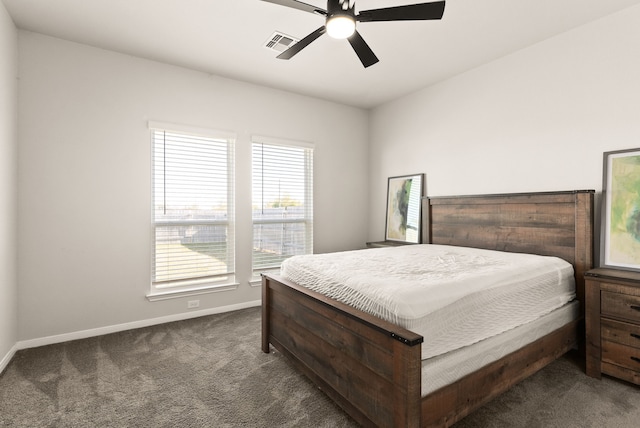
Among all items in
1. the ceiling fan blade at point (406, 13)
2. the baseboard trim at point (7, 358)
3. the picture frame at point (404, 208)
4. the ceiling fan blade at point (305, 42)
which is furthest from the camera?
the picture frame at point (404, 208)

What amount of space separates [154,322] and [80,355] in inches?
29.7

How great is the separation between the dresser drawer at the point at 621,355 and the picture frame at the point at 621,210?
2.00 feet

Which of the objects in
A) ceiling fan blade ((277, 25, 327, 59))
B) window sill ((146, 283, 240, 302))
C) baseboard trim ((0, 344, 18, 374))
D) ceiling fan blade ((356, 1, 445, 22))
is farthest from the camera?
window sill ((146, 283, 240, 302))

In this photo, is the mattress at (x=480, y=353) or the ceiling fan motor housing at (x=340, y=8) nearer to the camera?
the mattress at (x=480, y=353)

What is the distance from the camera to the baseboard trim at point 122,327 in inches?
112

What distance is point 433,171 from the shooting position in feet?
13.4

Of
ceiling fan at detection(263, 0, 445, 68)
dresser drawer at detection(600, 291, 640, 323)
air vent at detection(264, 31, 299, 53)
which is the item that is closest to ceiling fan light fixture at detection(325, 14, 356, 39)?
ceiling fan at detection(263, 0, 445, 68)

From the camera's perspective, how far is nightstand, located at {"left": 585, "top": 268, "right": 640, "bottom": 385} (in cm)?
213

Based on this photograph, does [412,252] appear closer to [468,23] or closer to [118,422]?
[468,23]

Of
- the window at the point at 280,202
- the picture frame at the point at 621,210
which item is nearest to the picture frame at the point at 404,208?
the window at the point at 280,202

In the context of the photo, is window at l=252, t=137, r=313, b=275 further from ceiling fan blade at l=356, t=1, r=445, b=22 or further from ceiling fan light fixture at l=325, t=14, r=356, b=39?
ceiling fan blade at l=356, t=1, r=445, b=22

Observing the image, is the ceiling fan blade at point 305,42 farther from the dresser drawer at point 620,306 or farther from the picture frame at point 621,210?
the dresser drawer at point 620,306

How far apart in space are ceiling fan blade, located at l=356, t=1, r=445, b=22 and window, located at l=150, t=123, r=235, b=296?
7.67 feet

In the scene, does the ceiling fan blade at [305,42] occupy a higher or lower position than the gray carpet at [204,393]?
higher
